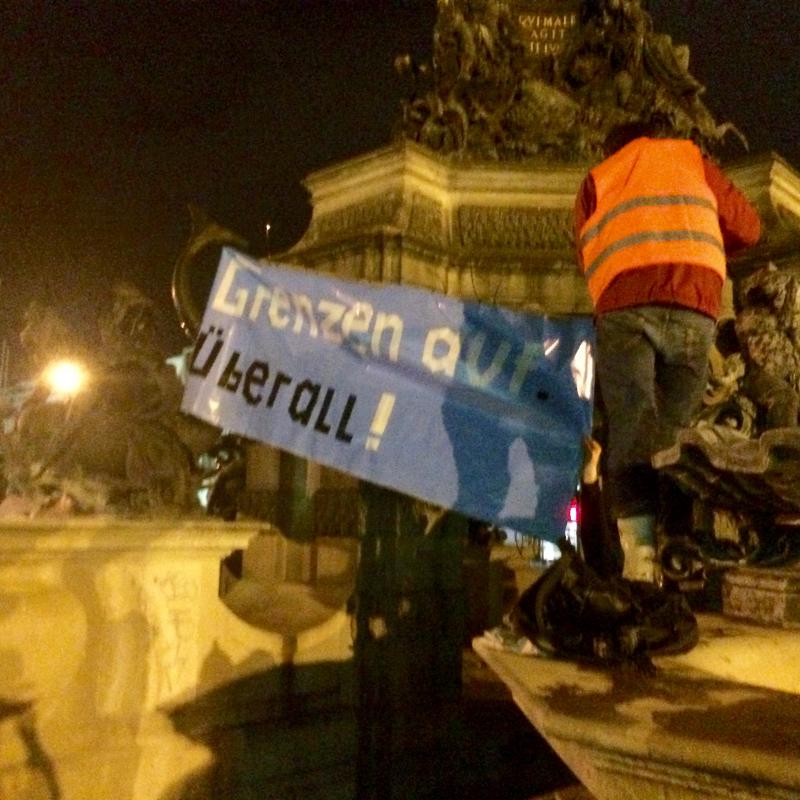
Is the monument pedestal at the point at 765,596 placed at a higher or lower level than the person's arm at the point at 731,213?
lower

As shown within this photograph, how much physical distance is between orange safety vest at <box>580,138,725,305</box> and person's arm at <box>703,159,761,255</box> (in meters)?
0.07

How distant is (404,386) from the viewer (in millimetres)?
4344

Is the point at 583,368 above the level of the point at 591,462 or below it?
above

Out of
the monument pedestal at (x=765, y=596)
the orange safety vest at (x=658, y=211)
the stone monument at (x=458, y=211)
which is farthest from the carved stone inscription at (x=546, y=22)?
the monument pedestal at (x=765, y=596)

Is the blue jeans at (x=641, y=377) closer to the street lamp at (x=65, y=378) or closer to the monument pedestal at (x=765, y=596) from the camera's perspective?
the monument pedestal at (x=765, y=596)

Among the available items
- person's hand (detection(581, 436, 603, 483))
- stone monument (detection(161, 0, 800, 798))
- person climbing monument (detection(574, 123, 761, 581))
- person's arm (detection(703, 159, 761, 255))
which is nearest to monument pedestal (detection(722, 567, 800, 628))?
→ person's hand (detection(581, 436, 603, 483))

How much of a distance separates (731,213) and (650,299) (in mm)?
587

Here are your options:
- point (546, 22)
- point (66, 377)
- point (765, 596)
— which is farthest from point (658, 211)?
point (546, 22)

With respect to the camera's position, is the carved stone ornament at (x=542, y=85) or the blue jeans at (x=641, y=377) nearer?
the blue jeans at (x=641, y=377)

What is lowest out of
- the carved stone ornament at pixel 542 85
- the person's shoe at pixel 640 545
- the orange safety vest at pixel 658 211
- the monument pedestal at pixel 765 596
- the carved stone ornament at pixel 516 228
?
the monument pedestal at pixel 765 596

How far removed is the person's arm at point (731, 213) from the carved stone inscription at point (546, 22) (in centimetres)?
612

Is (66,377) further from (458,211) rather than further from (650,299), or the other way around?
(650,299)

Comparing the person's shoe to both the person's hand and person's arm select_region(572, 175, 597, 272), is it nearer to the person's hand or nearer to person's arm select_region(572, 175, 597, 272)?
the person's hand

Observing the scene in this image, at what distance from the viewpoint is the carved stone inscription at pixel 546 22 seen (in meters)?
8.86
